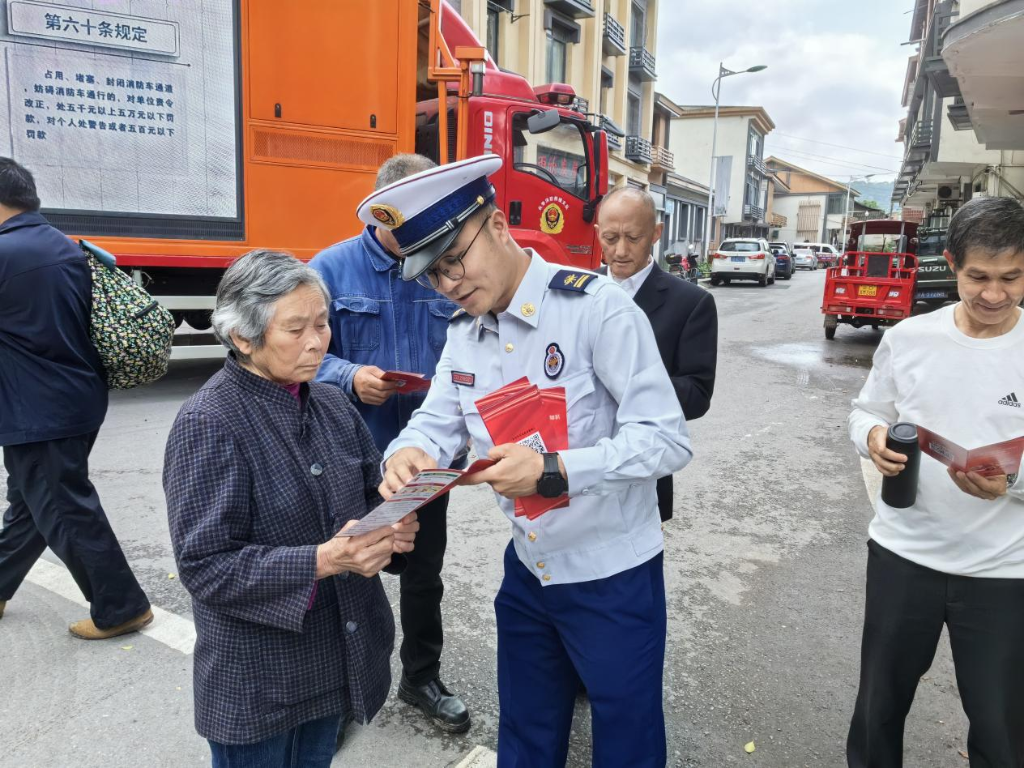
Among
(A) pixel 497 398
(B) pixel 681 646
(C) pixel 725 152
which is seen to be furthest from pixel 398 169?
(C) pixel 725 152

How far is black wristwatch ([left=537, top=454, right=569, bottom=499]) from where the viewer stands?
4.63 ft

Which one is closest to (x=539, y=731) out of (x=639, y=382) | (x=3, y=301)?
(x=639, y=382)

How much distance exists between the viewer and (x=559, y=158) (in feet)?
26.2

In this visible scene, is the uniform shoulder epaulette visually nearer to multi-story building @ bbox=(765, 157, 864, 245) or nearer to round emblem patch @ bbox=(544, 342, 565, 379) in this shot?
round emblem patch @ bbox=(544, 342, 565, 379)

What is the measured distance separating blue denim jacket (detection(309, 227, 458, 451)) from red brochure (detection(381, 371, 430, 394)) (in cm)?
24

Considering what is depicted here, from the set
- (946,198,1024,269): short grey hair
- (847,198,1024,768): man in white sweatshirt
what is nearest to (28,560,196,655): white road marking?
(847,198,1024,768): man in white sweatshirt

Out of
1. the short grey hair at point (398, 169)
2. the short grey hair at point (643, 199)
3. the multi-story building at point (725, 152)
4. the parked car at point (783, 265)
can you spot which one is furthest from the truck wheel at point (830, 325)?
the multi-story building at point (725, 152)

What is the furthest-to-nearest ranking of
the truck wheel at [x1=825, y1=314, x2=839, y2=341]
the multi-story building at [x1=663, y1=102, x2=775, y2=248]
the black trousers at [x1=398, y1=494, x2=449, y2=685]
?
1. the multi-story building at [x1=663, y1=102, x2=775, y2=248]
2. the truck wheel at [x1=825, y1=314, x2=839, y2=341]
3. the black trousers at [x1=398, y1=494, x2=449, y2=685]

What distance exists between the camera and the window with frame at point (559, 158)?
7.69 m

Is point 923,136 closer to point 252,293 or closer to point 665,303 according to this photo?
point 665,303

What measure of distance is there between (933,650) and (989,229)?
1.10 meters

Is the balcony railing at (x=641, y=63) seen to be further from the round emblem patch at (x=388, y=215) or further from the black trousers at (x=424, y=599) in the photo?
the round emblem patch at (x=388, y=215)

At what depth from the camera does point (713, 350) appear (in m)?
2.73

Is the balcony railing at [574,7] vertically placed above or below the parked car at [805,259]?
above
